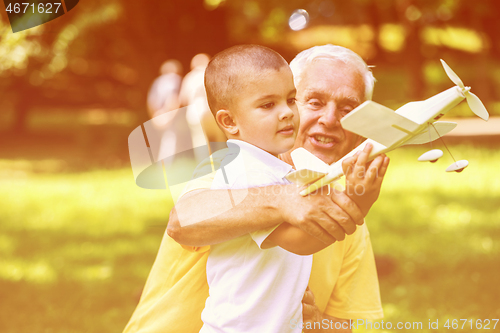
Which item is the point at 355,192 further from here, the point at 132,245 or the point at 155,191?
the point at 155,191

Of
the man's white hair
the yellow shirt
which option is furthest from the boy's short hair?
the man's white hair

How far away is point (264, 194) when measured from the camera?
657 millimetres

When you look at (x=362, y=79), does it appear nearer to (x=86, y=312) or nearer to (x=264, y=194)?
(x=264, y=194)

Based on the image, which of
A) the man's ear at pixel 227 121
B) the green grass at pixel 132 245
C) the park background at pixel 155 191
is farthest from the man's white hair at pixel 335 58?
the green grass at pixel 132 245

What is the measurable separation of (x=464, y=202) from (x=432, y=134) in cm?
348

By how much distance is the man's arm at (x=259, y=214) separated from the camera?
61cm

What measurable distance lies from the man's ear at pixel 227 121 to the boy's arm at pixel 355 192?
148 millimetres

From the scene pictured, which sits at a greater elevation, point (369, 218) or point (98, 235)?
point (98, 235)

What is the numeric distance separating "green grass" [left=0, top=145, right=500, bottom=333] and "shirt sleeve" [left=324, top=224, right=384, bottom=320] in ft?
2.97

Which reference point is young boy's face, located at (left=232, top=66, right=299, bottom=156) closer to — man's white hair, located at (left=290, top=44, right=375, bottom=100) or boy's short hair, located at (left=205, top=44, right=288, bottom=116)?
boy's short hair, located at (left=205, top=44, right=288, bottom=116)

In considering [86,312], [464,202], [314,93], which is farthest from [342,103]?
[464,202]

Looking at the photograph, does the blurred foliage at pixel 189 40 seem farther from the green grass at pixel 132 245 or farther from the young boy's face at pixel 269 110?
the green grass at pixel 132 245

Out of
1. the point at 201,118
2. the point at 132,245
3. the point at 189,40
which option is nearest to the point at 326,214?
the point at 201,118

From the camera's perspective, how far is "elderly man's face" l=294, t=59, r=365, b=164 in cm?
87
